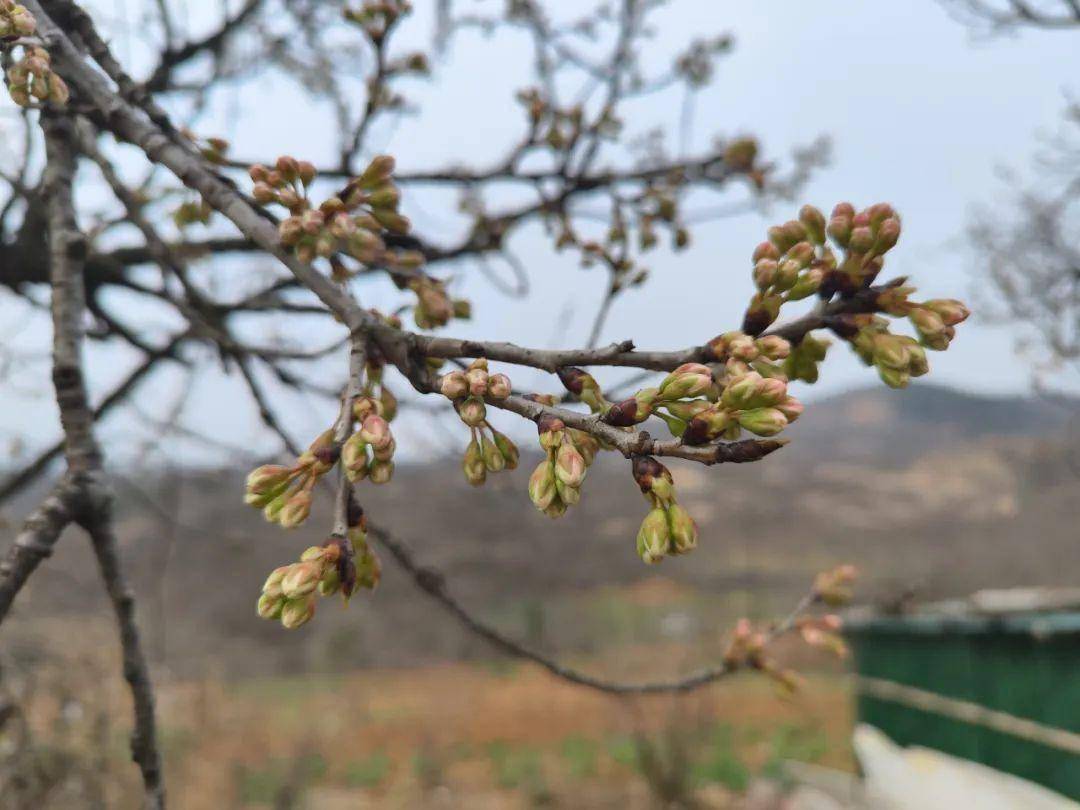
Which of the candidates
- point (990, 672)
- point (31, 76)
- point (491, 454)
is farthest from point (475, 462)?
point (990, 672)

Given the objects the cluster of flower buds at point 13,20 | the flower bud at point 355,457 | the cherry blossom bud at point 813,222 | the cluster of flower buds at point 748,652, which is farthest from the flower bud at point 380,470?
the cluster of flower buds at point 748,652

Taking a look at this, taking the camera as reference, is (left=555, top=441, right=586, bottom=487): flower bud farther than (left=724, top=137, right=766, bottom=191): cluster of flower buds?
No

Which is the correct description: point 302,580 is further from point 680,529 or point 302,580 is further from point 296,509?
point 680,529

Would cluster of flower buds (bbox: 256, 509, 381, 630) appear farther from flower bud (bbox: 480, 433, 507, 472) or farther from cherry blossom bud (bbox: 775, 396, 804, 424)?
cherry blossom bud (bbox: 775, 396, 804, 424)

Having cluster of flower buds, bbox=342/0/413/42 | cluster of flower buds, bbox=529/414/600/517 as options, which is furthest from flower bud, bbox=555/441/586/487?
cluster of flower buds, bbox=342/0/413/42

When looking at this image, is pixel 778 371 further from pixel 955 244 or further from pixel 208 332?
pixel 955 244
